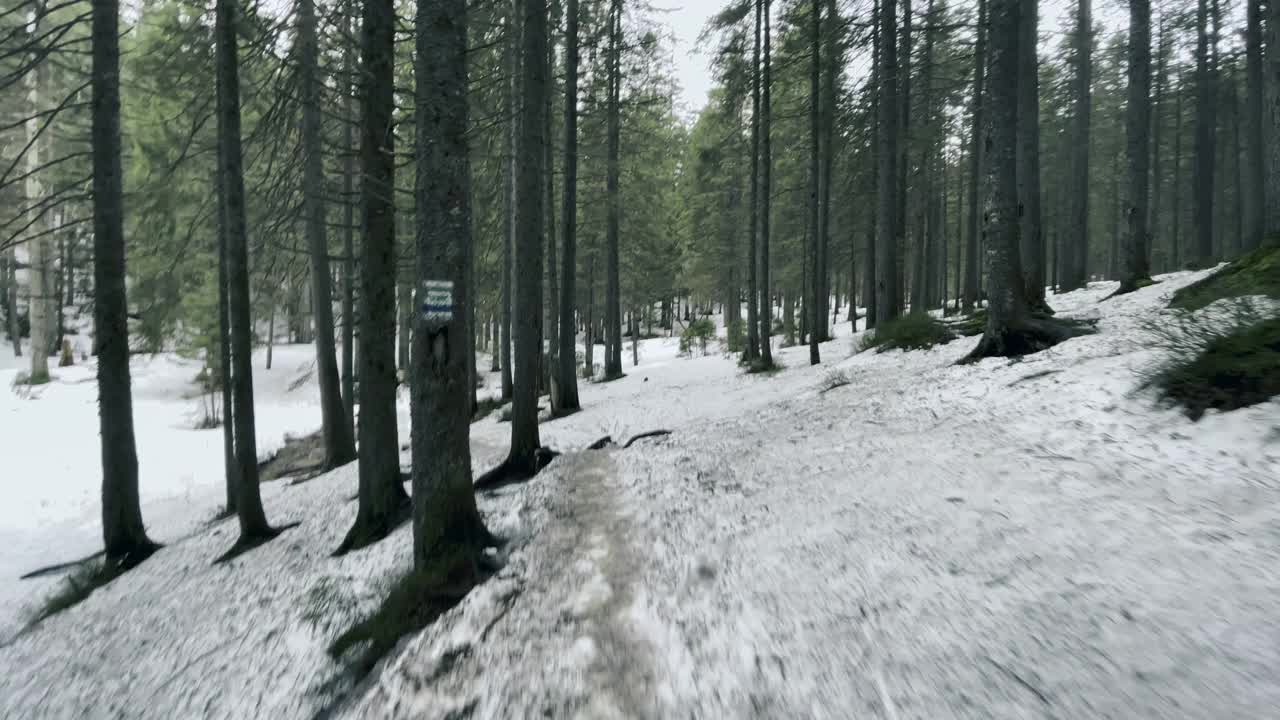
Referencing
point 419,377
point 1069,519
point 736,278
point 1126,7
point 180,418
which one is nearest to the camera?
point 1069,519

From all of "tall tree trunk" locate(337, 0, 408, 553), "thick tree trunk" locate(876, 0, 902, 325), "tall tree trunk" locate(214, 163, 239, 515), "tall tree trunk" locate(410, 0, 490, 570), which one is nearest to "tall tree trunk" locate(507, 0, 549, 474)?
"tall tree trunk" locate(337, 0, 408, 553)

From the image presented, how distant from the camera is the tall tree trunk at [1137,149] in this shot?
39.2ft

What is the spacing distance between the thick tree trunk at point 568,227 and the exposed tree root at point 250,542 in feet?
20.1

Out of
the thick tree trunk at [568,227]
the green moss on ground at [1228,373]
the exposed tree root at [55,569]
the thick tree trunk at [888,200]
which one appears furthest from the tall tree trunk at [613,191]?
the exposed tree root at [55,569]

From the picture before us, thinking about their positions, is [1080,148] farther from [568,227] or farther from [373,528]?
[373,528]

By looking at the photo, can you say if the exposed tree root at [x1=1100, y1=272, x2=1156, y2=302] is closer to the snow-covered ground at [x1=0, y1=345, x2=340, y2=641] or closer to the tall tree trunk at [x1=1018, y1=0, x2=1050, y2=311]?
the tall tree trunk at [x1=1018, y1=0, x2=1050, y2=311]

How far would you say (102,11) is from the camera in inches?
293

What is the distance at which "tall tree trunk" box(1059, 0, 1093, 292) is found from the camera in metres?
17.2

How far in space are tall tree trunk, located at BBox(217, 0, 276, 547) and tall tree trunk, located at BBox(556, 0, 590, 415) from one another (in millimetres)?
5289

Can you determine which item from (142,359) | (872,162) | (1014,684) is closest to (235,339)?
(1014,684)

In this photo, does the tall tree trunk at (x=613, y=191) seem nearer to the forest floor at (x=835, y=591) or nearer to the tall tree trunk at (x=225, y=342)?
the tall tree trunk at (x=225, y=342)

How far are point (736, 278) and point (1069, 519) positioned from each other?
26.5m

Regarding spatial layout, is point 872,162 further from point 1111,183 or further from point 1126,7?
point 1111,183

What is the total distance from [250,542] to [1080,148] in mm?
23459
